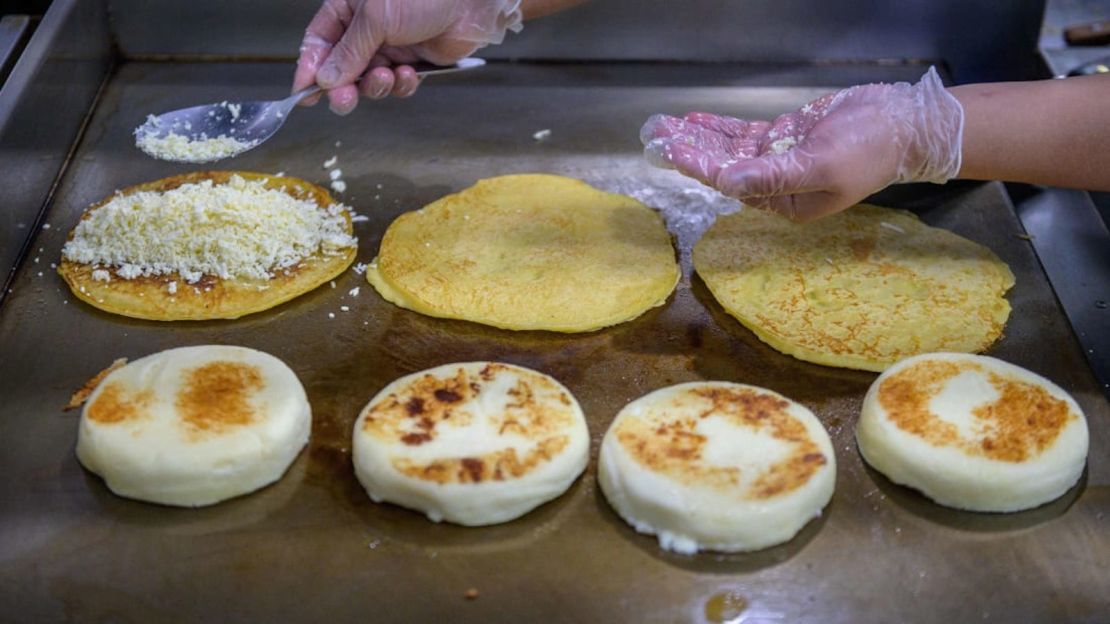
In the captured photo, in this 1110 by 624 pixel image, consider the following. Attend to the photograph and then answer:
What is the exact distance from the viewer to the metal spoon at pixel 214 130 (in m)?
3.39

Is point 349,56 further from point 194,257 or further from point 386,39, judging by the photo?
point 194,257

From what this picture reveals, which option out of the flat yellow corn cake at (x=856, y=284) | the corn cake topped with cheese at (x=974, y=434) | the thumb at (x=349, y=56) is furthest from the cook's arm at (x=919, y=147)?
the thumb at (x=349, y=56)

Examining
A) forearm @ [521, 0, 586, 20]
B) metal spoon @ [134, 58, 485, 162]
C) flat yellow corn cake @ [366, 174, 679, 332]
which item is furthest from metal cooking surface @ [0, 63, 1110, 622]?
forearm @ [521, 0, 586, 20]

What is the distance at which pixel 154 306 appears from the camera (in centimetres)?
308

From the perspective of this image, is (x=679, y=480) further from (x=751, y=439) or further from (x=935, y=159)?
(x=935, y=159)

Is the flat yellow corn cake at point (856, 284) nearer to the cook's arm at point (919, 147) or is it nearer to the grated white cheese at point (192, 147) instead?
the cook's arm at point (919, 147)

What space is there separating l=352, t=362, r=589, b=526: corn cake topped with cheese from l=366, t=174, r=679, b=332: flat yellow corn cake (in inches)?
17.6

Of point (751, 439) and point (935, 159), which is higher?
point (935, 159)

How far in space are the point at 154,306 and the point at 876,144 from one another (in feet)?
7.07

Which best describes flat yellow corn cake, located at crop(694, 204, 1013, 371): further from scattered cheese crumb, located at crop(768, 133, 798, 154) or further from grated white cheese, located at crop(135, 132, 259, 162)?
grated white cheese, located at crop(135, 132, 259, 162)

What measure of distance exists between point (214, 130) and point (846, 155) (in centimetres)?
206

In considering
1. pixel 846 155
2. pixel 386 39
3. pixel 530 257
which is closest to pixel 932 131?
pixel 846 155

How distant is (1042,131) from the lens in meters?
2.96

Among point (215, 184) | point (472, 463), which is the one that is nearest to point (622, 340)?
point (472, 463)
